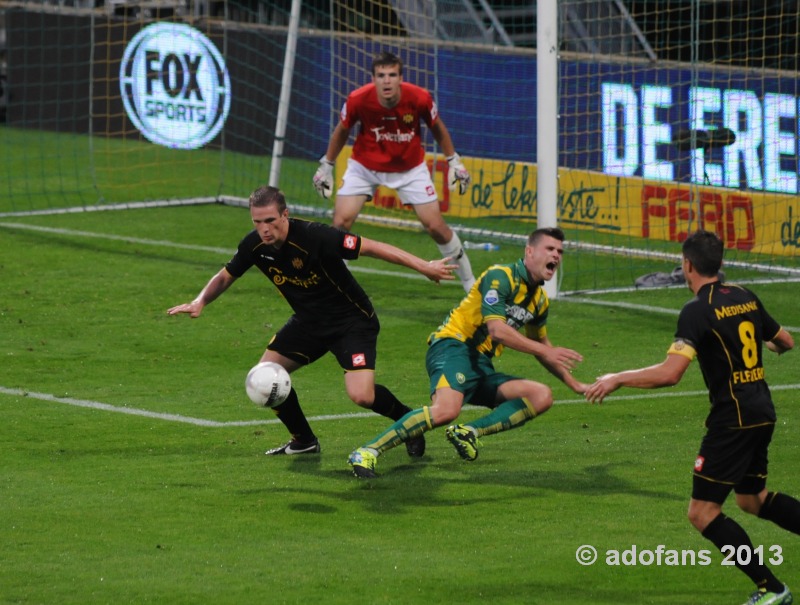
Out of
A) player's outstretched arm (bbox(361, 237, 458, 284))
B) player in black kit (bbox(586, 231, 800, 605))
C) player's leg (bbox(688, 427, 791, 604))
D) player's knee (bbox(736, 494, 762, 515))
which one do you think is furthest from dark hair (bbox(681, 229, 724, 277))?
player's outstretched arm (bbox(361, 237, 458, 284))

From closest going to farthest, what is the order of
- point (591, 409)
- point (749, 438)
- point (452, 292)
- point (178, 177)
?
point (749, 438) → point (591, 409) → point (452, 292) → point (178, 177)

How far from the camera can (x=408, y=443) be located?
31.2 feet

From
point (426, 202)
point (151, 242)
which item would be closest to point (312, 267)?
point (426, 202)

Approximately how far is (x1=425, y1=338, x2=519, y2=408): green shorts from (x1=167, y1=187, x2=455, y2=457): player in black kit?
40 centimetres

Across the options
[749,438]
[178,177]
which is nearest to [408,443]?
[749,438]

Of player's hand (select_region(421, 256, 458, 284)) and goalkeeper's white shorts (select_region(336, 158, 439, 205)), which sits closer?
player's hand (select_region(421, 256, 458, 284))

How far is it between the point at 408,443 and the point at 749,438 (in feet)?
9.71

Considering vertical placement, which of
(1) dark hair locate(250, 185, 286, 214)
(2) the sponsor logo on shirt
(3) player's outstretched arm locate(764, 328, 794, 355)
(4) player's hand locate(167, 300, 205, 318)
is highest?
(2) the sponsor logo on shirt

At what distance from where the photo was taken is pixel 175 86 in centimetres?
2269

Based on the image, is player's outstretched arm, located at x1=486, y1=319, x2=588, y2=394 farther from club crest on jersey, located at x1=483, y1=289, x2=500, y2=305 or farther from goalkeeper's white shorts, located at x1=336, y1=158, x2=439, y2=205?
goalkeeper's white shorts, located at x1=336, y1=158, x2=439, y2=205

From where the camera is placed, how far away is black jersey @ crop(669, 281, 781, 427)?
6938 millimetres

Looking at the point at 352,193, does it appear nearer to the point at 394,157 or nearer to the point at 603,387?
the point at 394,157

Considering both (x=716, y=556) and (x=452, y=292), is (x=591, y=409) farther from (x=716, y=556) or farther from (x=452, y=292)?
(x=452, y=292)

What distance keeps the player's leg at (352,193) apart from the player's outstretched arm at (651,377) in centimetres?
732
